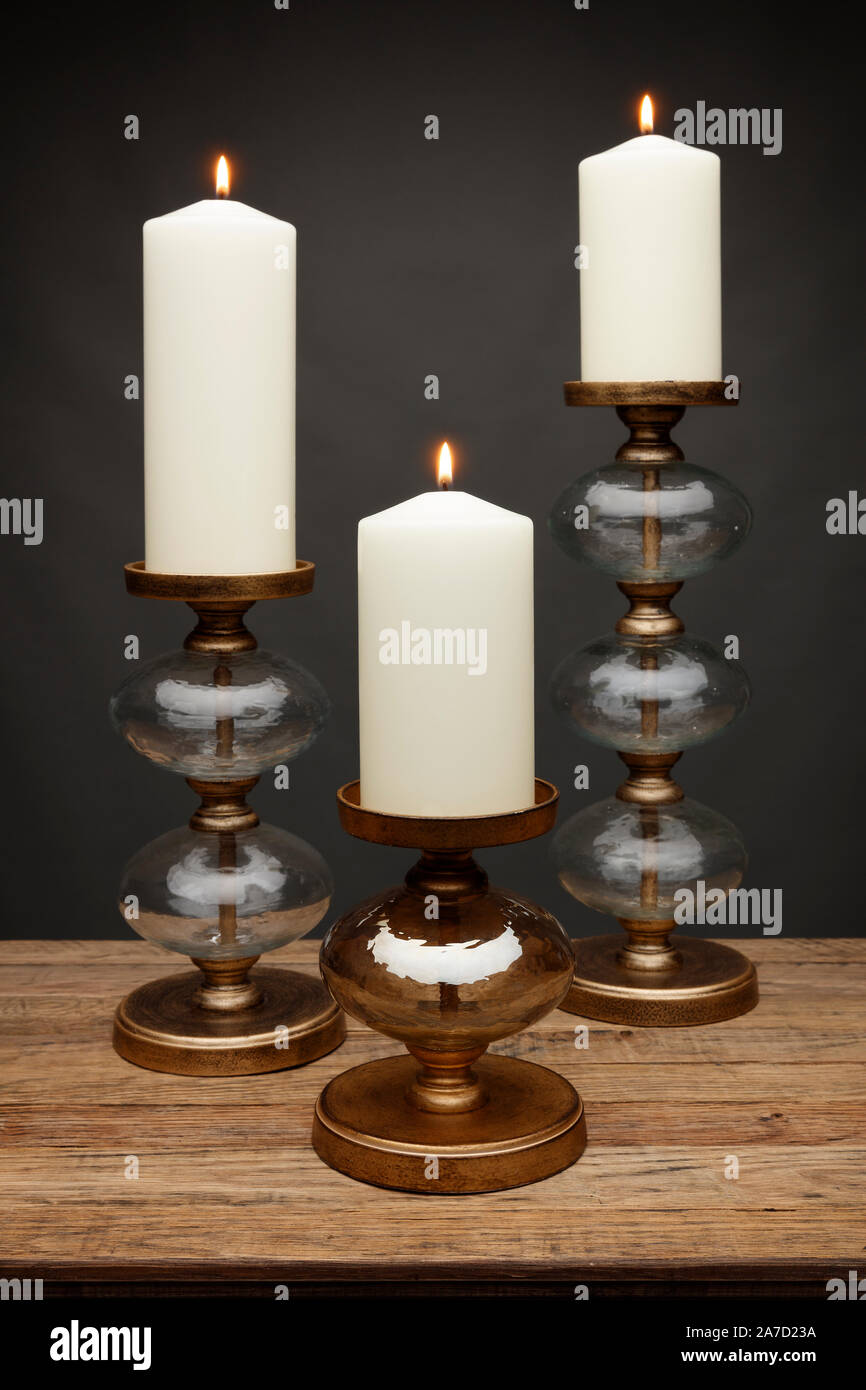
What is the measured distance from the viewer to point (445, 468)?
933 mm

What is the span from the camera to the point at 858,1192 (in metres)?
0.91

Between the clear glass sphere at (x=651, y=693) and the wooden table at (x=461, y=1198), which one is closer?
the wooden table at (x=461, y=1198)

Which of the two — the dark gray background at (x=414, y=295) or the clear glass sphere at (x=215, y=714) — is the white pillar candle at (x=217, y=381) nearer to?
the clear glass sphere at (x=215, y=714)

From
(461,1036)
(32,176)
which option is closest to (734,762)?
(32,176)

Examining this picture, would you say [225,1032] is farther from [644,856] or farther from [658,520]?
[658,520]

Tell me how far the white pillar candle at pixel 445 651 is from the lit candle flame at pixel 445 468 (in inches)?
0.9

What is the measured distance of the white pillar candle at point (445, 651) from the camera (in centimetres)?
87

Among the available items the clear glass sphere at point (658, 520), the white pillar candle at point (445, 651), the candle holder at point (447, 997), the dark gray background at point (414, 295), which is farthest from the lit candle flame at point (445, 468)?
the dark gray background at point (414, 295)

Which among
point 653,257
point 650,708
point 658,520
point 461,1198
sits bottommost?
point 461,1198

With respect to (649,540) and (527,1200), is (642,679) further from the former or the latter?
(527,1200)

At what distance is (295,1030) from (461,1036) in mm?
222

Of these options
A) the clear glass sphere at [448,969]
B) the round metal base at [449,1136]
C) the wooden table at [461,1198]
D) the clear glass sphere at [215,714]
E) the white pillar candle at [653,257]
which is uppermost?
the white pillar candle at [653,257]

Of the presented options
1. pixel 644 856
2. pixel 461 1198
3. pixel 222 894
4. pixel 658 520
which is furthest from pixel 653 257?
pixel 461 1198

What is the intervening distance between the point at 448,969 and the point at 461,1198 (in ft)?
0.41
